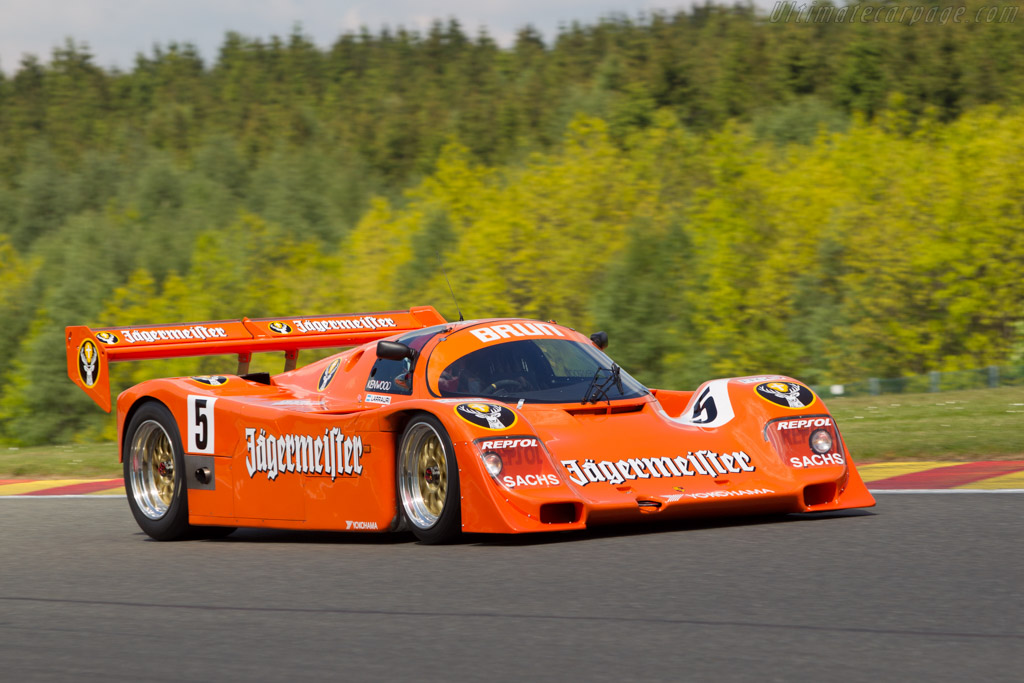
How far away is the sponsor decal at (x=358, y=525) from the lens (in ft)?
25.4

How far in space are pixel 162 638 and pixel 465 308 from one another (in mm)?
50688

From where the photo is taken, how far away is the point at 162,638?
207 inches

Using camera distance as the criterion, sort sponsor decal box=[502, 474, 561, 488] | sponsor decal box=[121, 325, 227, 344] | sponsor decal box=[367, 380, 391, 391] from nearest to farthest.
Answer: sponsor decal box=[502, 474, 561, 488] < sponsor decal box=[367, 380, 391, 391] < sponsor decal box=[121, 325, 227, 344]

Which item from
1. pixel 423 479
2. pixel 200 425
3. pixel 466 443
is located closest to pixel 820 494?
pixel 466 443

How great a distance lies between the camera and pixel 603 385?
827 centimetres

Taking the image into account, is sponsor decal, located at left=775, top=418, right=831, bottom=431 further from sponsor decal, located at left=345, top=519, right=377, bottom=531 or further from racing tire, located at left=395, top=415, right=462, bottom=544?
sponsor decal, located at left=345, top=519, right=377, bottom=531

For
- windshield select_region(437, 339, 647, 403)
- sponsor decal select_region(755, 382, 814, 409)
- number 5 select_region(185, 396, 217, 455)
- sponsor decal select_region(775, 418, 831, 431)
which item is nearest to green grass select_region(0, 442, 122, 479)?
number 5 select_region(185, 396, 217, 455)

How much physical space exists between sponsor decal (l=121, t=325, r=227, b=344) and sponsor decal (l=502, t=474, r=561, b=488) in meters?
3.98

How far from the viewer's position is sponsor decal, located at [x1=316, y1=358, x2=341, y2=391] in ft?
30.5

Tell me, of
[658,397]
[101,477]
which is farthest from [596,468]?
[101,477]

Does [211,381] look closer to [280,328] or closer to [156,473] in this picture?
[156,473]

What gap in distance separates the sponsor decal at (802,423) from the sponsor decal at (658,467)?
334 millimetres

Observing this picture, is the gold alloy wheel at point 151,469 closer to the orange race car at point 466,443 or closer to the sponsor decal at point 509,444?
the orange race car at point 466,443

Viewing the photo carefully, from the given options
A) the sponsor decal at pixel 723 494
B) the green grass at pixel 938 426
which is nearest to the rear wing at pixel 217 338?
the sponsor decal at pixel 723 494
